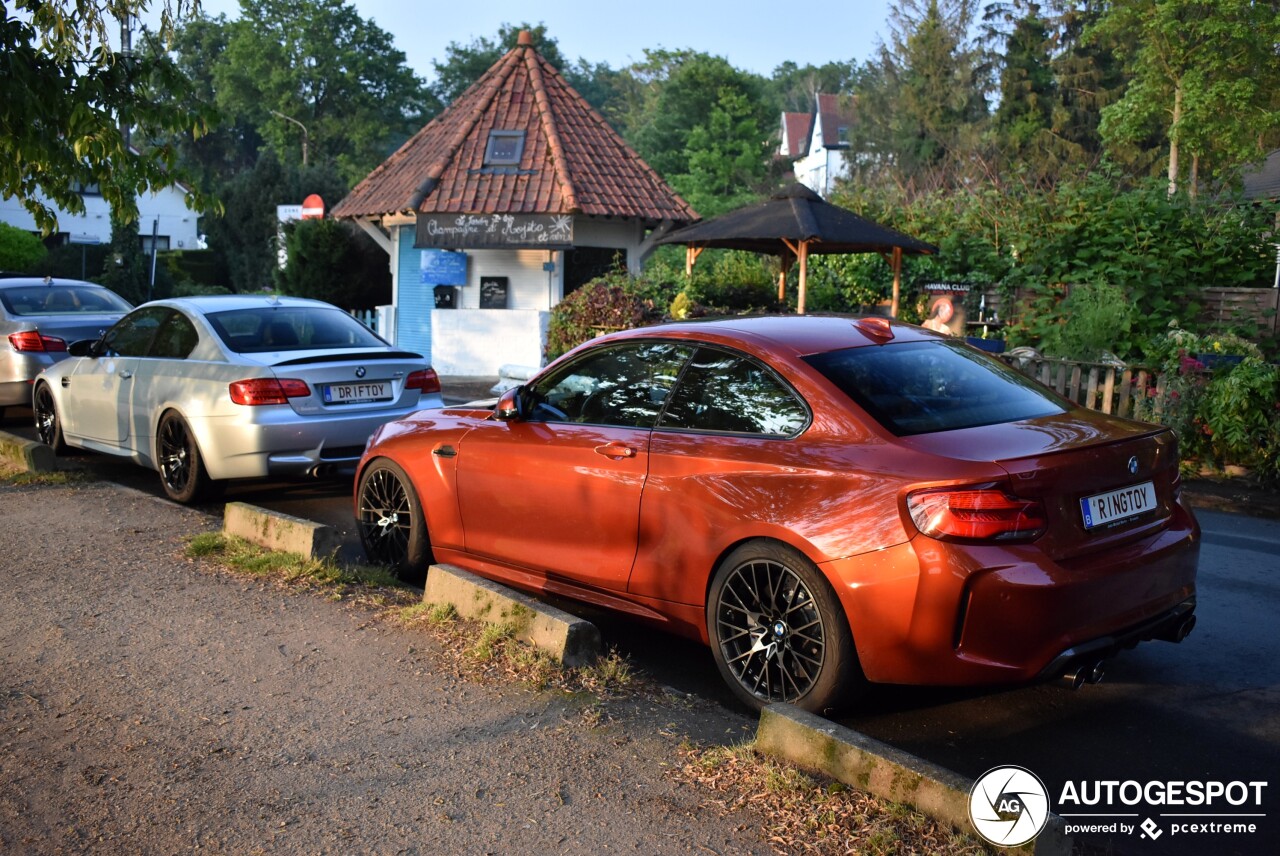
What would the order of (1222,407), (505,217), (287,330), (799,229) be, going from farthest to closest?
(505,217) → (799,229) → (1222,407) → (287,330)

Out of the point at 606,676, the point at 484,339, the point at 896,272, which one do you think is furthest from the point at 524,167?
the point at 606,676

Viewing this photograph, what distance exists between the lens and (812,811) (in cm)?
380

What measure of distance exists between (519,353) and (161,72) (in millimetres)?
12123

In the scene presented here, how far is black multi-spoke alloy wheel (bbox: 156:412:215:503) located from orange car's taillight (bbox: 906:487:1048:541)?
6.32m

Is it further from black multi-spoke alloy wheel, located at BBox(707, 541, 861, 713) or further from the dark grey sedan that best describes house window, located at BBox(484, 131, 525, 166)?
black multi-spoke alloy wheel, located at BBox(707, 541, 861, 713)

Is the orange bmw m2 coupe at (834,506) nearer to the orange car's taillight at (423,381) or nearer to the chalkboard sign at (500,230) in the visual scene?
the orange car's taillight at (423,381)

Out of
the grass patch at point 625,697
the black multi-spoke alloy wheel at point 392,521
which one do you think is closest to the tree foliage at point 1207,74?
the black multi-spoke alloy wheel at point 392,521

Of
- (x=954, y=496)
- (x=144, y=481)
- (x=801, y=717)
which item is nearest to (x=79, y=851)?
(x=801, y=717)

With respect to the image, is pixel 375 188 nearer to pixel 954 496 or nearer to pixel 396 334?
pixel 396 334

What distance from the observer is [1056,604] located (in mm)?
4387

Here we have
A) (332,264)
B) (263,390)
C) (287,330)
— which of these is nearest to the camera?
(263,390)

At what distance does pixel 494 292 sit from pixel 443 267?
1.01m

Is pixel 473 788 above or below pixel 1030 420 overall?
below

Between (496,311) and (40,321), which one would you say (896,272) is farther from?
(40,321)
